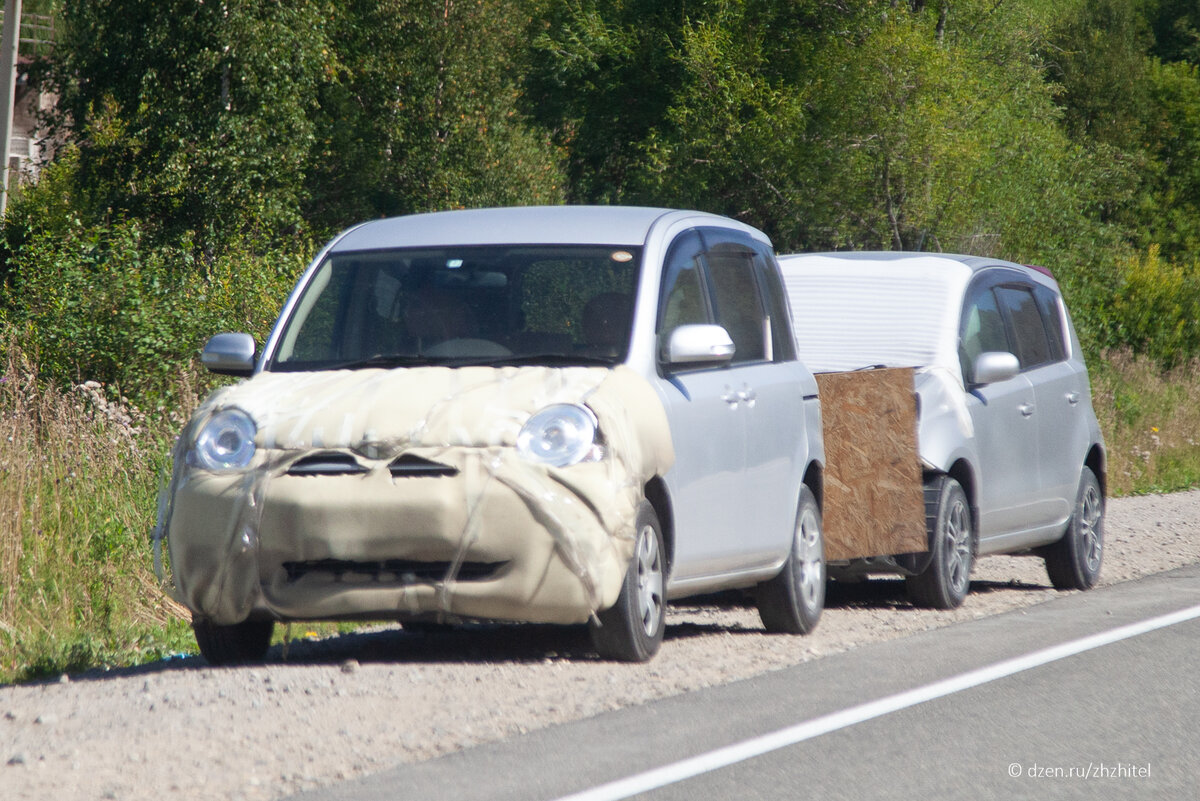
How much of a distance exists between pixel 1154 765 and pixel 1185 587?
18.4 ft

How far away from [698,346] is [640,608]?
1.15 m

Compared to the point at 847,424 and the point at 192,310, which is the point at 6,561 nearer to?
the point at 847,424

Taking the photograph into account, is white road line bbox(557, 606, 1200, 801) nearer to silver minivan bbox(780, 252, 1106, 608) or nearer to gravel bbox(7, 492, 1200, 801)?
gravel bbox(7, 492, 1200, 801)

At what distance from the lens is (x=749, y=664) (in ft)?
24.9

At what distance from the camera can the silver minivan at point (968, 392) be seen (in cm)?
976

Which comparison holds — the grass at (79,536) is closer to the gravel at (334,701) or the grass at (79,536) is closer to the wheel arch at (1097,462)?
the gravel at (334,701)

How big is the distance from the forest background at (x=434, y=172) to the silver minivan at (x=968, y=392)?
4141 mm

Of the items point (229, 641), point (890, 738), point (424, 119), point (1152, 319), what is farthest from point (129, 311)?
point (424, 119)

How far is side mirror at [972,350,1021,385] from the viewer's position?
1001 cm

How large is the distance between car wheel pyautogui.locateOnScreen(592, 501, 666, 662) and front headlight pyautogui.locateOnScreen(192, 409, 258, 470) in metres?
1.55

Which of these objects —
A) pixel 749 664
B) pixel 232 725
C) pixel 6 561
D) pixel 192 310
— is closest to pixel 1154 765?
pixel 749 664

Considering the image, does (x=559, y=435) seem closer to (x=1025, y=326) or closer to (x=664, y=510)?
(x=664, y=510)

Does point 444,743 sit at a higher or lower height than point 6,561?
higher

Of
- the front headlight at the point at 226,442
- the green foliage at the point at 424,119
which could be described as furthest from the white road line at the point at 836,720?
the green foliage at the point at 424,119
